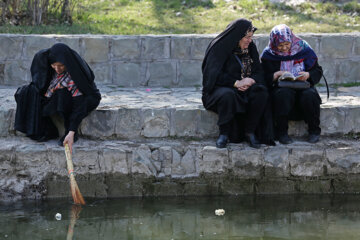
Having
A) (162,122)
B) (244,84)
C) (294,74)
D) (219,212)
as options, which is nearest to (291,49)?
(294,74)

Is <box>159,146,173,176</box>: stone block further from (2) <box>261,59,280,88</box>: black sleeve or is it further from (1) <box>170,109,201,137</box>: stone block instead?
(2) <box>261,59,280,88</box>: black sleeve

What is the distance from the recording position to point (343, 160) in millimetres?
6172

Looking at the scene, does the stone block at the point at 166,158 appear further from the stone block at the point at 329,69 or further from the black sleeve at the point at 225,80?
the stone block at the point at 329,69

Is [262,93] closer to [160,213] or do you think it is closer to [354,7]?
[160,213]

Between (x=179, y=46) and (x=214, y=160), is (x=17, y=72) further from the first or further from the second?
(x=214, y=160)

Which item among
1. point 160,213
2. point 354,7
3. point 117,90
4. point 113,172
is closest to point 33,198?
point 113,172

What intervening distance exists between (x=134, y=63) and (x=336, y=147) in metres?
3.00

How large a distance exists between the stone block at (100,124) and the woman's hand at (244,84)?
1.24 meters

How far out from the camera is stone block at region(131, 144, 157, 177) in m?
6.02

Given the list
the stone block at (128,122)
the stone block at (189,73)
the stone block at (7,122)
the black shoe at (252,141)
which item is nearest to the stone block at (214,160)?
the black shoe at (252,141)

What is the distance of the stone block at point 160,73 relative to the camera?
8008 mm

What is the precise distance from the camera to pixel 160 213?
5613 millimetres

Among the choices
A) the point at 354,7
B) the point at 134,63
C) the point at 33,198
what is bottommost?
the point at 33,198

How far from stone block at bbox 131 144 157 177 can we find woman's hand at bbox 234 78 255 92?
109 centimetres
